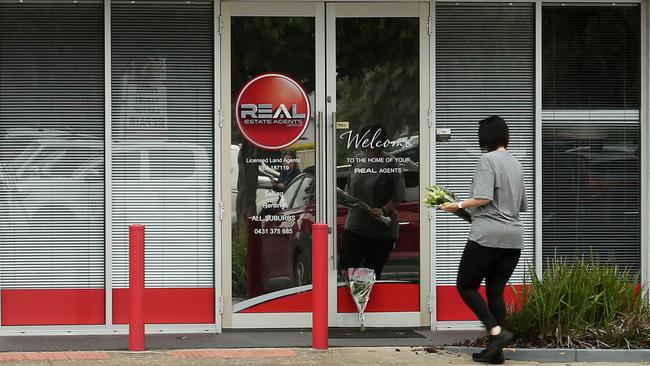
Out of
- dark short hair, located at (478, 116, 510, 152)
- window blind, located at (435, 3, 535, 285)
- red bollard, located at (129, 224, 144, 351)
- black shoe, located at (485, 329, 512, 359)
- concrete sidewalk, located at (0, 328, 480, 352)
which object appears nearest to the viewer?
black shoe, located at (485, 329, 512, 359)

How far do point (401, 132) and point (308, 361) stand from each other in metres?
2.65

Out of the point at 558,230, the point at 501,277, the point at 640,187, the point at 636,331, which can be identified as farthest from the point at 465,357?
the point at 640,187

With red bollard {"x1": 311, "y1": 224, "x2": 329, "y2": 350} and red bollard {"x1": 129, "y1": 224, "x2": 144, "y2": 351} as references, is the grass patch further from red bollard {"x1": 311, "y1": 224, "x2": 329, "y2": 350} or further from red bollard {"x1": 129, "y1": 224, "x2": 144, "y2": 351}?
red bollard {"x1": 129, "y1": 224, "x2": 144, "y2": 351}

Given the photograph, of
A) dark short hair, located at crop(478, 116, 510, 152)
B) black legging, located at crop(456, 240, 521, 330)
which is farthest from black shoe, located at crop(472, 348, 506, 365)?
dark short hair, located at crop(478, 116, 510, 152)

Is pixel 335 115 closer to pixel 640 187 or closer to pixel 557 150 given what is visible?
pixel 557 150

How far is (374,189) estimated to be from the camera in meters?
9.94

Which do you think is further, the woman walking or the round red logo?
the round red logo

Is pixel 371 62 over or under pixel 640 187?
over

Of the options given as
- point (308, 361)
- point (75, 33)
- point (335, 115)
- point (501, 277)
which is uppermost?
point (75, 33)

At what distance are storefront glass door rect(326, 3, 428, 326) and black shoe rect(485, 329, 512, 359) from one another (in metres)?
1.91

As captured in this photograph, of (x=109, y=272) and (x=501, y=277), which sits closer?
(x=501, y=277)

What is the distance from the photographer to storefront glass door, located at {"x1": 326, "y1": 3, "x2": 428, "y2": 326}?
32.4 ft

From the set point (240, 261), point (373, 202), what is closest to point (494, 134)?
point (373, 202)

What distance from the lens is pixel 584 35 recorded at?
10.1 m
